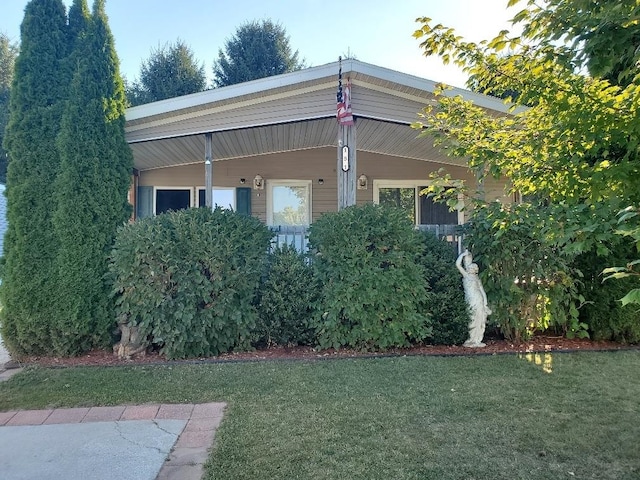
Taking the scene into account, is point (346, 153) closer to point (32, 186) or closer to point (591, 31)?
point (32, 186)

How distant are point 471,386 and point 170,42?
2062 cm

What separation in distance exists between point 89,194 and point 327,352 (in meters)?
3.40

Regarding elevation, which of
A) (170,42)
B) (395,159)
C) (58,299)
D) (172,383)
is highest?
(170,42)

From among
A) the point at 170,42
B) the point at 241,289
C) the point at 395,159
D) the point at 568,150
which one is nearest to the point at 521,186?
the point at 568,150

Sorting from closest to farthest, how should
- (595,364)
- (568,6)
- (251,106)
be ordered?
1. (568,6)
2. (595,364)
3. (251,106)

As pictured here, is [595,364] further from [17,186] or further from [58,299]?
[17,186]

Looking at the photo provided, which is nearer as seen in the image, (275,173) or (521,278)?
→ (521,278)

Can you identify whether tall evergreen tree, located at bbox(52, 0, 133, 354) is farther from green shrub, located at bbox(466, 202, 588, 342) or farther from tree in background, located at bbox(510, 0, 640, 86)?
tree in background, located at bbox(510, 0, 640, 86)

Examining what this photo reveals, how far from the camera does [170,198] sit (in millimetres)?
9398

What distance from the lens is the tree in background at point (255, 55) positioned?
19562mm

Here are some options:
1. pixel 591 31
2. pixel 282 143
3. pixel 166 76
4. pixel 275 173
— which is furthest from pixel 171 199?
pixel 166 76

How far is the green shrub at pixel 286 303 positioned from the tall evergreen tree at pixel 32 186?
2.41 m

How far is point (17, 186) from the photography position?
16.5ft

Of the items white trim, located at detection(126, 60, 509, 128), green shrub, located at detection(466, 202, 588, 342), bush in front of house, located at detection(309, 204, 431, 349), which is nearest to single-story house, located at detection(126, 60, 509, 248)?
white trim, located at detection(126, 60, 509, 128)
